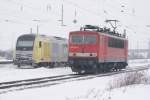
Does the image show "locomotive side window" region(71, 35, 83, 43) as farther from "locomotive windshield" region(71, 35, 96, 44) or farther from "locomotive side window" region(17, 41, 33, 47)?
"locomotive side window" region(17, 41, 33, 47)

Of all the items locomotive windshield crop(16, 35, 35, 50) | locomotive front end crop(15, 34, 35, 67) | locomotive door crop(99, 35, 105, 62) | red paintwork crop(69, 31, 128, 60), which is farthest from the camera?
locomotive windshield crop(16, 35, 35, 50)

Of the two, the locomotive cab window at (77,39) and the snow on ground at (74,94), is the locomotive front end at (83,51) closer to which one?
the locomotive cab window at (77,39)

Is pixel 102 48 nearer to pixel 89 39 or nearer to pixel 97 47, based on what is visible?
pixel 97 47

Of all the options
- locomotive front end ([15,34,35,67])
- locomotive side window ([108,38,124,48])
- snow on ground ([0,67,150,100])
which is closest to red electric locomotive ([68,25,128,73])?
locomotive side window ([108,38,124,48])

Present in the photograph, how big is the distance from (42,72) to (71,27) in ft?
332

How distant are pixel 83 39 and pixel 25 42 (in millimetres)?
6493

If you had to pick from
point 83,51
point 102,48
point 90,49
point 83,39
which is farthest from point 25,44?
point 102,48

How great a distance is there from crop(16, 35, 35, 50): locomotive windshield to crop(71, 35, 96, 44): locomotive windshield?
531cm

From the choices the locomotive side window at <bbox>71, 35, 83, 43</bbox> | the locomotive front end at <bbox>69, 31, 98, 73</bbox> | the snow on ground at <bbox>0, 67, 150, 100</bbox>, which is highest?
the locomotive side window at <bbox>71, 35, 83, 43</bbox>

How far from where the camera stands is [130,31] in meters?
141

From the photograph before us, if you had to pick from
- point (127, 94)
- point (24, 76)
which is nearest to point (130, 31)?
point (24, 76)

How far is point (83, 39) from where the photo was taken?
1197 inches

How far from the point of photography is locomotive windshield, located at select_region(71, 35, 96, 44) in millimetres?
30102

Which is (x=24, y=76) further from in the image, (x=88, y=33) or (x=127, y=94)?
(x=127, y=94)
